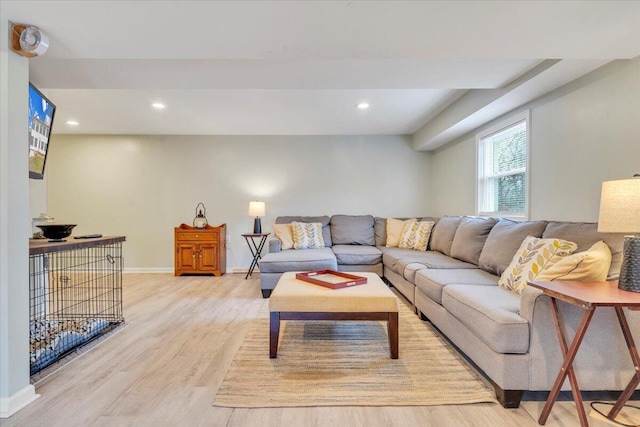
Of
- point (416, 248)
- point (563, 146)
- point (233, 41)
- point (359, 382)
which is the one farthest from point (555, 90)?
point (359, 382)

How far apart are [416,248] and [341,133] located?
2.16m

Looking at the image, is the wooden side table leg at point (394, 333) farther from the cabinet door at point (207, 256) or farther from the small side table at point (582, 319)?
the cabinet door at point (207, 256)

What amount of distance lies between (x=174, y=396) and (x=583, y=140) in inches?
126

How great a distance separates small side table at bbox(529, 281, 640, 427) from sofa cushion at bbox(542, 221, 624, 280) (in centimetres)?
19

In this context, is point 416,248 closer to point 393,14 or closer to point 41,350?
point 393,14

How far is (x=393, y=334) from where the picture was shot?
2.04 metres

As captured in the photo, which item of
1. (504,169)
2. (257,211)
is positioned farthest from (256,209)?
(504,169)

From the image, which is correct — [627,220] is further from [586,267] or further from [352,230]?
[352,230]

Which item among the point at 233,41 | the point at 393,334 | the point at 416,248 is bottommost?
the point at 393,334

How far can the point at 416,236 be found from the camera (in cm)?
414

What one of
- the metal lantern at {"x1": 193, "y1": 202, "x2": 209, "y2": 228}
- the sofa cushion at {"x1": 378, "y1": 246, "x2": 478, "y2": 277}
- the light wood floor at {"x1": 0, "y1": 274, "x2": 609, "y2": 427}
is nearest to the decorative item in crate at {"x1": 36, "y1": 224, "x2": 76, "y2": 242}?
the light wood floor at {"x1": 0, "y1": 274, "x2": 609, "y2": 427}

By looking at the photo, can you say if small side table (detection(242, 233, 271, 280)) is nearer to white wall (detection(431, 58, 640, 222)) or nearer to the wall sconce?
the wall sconce

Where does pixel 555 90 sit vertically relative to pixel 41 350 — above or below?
above

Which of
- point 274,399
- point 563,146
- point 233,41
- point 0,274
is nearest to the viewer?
point 0,274
